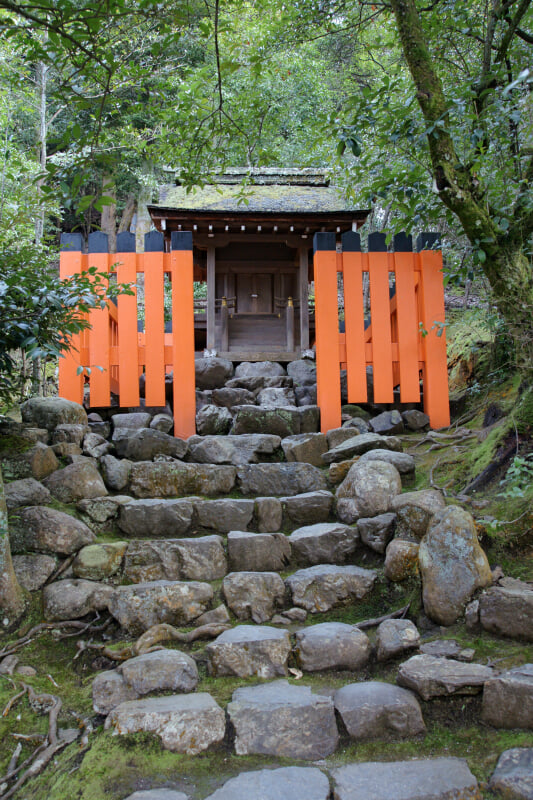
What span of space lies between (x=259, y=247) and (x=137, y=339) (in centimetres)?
633

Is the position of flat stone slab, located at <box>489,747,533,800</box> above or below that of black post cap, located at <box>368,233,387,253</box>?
below

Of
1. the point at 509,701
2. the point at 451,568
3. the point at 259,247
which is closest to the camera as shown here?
the point at 509,701

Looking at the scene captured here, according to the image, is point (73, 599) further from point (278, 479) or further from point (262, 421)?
point (262, 421)

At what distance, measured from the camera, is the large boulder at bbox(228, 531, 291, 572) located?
3.65m

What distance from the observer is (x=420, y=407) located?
636 cm

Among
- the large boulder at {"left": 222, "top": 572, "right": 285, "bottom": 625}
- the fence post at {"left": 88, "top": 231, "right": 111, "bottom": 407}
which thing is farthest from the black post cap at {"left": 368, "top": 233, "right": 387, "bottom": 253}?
the large boulder at {"left": 222, "top": 572, "right": 285, "bottom": 625}

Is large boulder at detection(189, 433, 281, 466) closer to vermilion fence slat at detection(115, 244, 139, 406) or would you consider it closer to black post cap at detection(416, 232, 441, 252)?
vermilion fence slat at detection(115, 244, 139, 406)

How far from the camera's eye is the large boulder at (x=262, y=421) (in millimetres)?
5391

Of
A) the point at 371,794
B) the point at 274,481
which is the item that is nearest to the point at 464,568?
the point at 371,794

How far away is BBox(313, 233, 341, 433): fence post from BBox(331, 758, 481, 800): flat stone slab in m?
3.76

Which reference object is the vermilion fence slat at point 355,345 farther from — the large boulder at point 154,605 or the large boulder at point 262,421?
the large boulder at point 154,605

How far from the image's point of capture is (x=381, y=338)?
20.0 ft

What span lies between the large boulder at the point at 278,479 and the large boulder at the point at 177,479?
12 centimetres

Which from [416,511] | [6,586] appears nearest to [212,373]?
[416,511]
